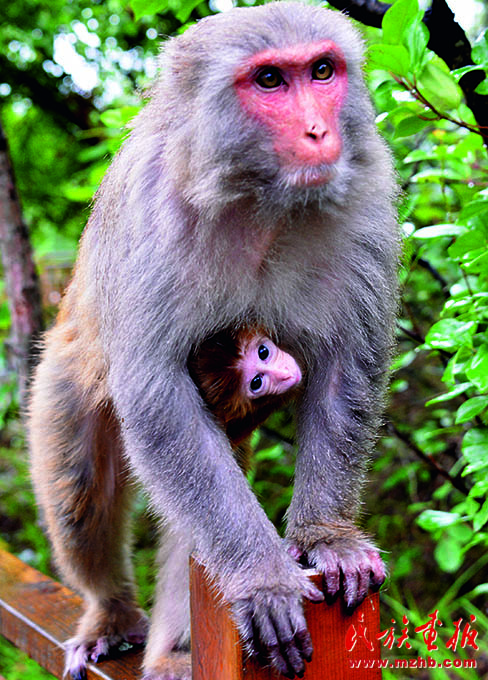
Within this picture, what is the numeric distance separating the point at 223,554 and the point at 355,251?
1.00 metres

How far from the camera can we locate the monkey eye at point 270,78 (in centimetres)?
216

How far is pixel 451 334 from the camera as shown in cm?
254

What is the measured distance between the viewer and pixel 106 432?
3328 millimetres

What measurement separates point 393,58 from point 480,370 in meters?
0.93

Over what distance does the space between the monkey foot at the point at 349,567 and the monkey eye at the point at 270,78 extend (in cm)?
130

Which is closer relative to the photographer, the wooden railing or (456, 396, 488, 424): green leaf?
the wooden railing

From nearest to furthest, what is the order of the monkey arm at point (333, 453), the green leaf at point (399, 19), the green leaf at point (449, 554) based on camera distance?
1. the green leaf at point (399, 19)
2. the monkey arm at point (333, 453)
3. the green leaf at point (449, 554)

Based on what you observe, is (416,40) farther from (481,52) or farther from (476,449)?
(476,449)

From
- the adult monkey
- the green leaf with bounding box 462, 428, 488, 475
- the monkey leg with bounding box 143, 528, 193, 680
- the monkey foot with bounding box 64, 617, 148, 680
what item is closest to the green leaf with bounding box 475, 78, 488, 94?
the adult monkey

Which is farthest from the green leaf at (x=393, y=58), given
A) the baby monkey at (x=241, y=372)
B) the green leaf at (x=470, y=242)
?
the baby monkey at (x=241, y=372)

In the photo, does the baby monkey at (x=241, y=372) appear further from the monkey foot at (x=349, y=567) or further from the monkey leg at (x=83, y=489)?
the monkey leg at (x=83, y=489)

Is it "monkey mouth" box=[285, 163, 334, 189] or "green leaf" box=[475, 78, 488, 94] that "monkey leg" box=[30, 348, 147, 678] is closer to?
"monkey mouth" box=[285, 163, 334, 189]

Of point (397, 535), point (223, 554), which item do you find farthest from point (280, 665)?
point (397, 535)

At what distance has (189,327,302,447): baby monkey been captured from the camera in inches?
96.3
